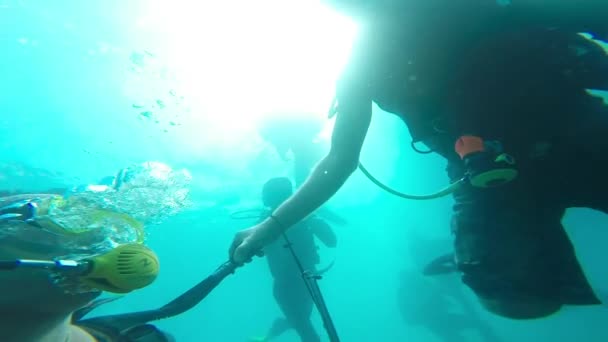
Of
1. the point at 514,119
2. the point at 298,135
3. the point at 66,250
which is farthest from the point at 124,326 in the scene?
the point at 298,135

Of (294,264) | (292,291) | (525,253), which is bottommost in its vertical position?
(525,253)

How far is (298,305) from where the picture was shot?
890 centimetres

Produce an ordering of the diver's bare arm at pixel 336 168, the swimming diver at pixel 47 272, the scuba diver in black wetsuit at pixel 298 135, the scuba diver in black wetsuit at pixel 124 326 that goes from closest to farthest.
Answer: the swimming diver at pixel 47 272
the scuba diver in black wetsuit at pixel 124 326
the diver's bare arm at pixel 336 168
the scuba diver in black wetsuit at pixel 298 135

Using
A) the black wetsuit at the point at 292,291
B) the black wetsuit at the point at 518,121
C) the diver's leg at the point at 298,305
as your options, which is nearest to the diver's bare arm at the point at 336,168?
the black wetsuit at the point at 518,121

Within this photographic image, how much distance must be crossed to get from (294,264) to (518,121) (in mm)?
7807

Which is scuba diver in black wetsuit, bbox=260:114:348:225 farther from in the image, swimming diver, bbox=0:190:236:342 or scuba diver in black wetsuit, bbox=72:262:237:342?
swimming diver, bbox=0:190:236:342

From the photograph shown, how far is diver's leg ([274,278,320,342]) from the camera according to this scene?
8.89 m

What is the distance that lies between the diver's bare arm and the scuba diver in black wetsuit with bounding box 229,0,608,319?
39 centimetres

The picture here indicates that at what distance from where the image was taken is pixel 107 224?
2205 millimetres

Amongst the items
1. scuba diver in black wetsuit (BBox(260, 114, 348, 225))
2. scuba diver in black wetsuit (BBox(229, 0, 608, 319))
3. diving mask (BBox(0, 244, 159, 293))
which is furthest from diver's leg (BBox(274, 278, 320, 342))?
diving mask (BBox(0, 244, 159, 293))

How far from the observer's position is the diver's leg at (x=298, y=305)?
8891 millimetres

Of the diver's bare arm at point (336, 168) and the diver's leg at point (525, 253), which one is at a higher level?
the diver's bare arm at point (336, 168)

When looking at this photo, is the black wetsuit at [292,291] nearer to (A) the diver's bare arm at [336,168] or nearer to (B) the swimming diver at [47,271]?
(A) the diver's bare arm at [336,168]

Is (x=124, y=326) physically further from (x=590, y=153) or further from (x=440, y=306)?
(x=440, y=306)
